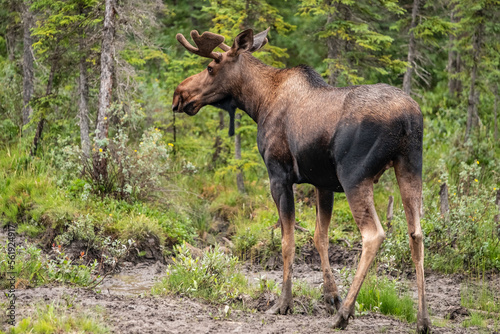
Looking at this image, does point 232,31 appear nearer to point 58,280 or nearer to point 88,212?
point 88,212

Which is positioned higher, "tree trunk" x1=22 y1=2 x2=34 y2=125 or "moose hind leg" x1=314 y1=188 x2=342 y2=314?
"tree trunk" x1=22 y1=2 x2=34 y2=125

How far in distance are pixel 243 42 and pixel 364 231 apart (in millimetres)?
2978

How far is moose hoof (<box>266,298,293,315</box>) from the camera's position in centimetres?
669

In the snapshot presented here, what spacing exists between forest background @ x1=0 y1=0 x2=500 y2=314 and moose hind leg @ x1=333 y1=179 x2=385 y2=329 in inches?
132

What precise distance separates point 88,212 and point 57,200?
781 millimetres

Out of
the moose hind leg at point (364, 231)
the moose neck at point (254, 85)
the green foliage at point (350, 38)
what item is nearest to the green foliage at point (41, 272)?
the moose neck at point (254, 85)

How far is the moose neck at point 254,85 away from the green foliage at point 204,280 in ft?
6.21

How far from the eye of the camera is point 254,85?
7.37m

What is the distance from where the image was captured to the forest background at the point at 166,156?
9898 mm

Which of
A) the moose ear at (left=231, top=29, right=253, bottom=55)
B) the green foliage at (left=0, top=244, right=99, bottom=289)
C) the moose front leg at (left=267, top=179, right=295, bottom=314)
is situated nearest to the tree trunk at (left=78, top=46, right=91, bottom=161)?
the green foliage at (left=0, top=244, right=99, bottom=289)

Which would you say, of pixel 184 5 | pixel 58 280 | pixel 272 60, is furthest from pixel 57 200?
pixel 184 5

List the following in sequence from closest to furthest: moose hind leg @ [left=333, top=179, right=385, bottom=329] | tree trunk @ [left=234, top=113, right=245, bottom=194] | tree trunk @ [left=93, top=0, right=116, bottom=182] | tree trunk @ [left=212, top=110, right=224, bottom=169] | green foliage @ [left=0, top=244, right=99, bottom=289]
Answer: moose hind leg @ [left=333, top=179, right=385, bottom=329], green foliage @ [left=0, top=244, right=99, bottom=289], tree trunk @ [left=93, top=0, right=116, bottom=182], tree trunk @ [left=234, top=113, right=245, bottom=194], tree trunk @ [left=212, top=110, right=224, bottom=169]

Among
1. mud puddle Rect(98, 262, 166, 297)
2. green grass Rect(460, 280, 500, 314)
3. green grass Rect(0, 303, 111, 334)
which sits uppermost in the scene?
green grass Rect(0, 303, 111, 334)

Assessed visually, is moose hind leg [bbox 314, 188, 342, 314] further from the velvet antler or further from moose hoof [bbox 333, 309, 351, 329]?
the velvet antler
